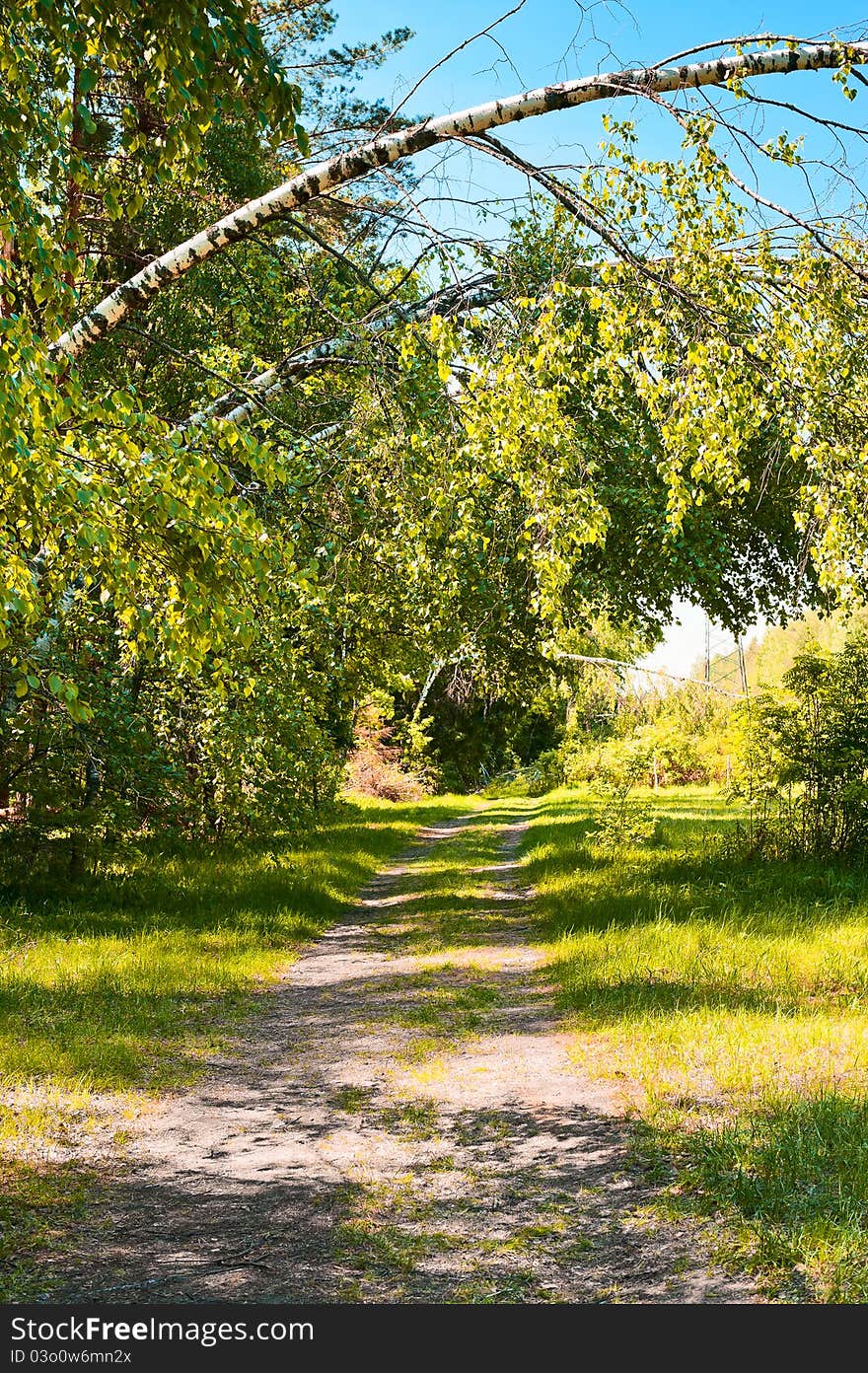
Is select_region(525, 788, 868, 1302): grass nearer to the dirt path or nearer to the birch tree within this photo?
the dirt path

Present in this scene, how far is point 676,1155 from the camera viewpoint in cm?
469

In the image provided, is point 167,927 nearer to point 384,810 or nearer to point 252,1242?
point 252,1242

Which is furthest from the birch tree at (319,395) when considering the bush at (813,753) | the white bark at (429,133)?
the bush at (813,753)

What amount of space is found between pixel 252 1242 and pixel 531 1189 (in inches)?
49.4

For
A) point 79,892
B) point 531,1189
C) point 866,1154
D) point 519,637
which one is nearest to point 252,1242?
point 531,1189

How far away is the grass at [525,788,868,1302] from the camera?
156 inches

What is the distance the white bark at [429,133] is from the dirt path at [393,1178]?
4.24m

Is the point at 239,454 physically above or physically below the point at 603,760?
above

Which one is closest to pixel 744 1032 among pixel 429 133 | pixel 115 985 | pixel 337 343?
pixel 115 985

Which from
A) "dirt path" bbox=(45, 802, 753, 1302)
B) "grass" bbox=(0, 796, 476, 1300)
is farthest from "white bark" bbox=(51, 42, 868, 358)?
"dirt path" bbox=(45, 802, 753, 1302)
